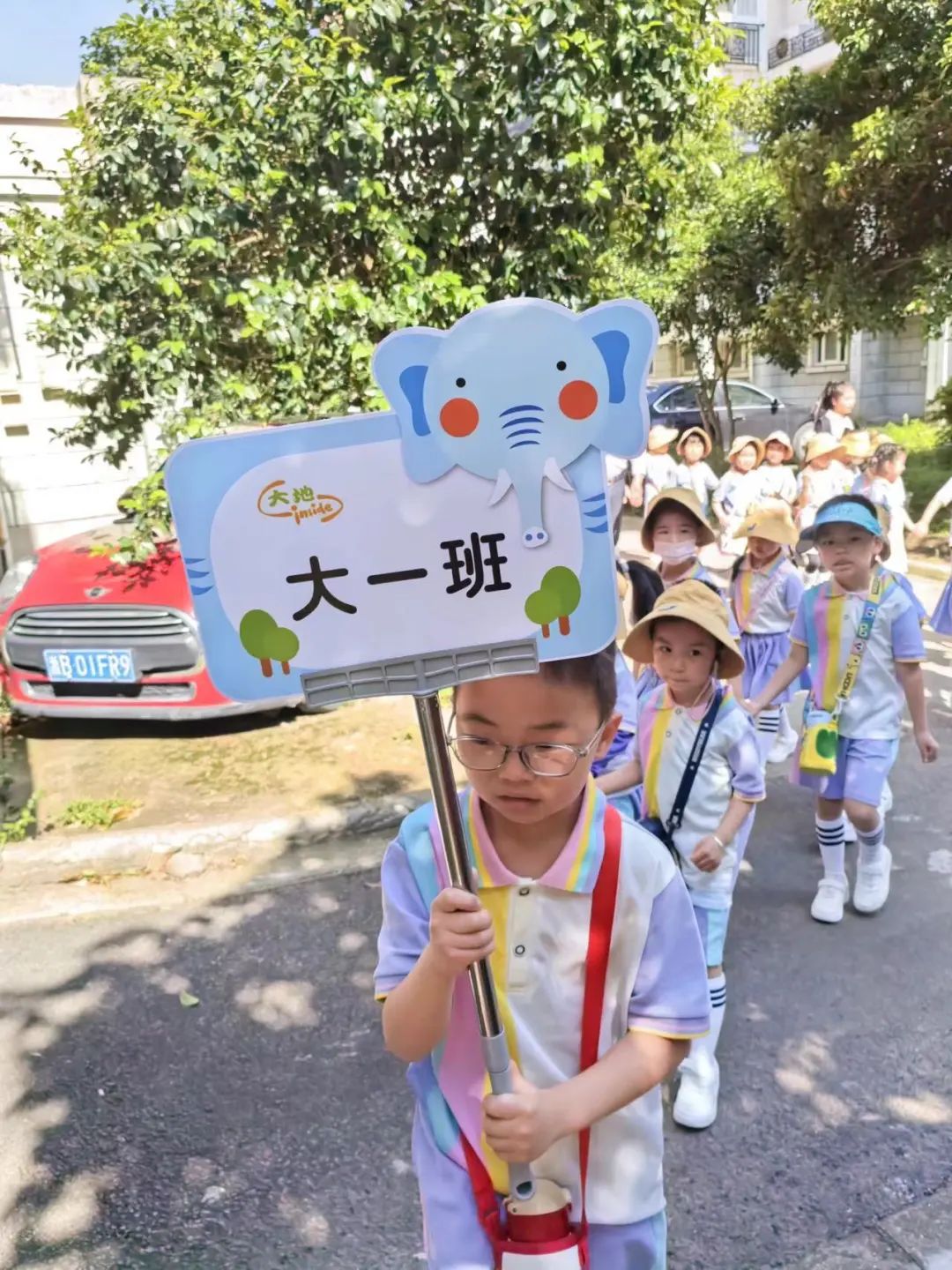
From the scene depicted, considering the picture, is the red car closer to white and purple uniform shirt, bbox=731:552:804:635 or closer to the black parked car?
white and purple uniform shirt, bbox=731:552:804:635

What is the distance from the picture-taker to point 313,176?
210 inches

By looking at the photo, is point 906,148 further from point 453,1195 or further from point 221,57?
point 453,1195

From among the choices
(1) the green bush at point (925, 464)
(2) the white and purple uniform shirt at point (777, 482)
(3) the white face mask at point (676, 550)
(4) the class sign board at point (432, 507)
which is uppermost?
(4) the class sign board at point (432, 507)

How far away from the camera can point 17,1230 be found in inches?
94.5

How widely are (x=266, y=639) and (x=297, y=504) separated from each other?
0.17 meters

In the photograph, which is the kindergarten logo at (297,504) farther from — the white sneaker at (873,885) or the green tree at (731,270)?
the green tree at (731,270)

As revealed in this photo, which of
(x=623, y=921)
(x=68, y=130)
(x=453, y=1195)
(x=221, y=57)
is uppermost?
(x=68, y=130)

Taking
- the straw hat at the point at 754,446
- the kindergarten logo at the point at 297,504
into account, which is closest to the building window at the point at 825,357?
the straw hat at the point at 754,446

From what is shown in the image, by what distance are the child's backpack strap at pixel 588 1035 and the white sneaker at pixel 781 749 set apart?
398 cm

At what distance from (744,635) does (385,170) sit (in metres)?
3.32

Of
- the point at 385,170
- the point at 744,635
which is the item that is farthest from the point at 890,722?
the point at 385,170

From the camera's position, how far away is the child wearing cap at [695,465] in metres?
8.30

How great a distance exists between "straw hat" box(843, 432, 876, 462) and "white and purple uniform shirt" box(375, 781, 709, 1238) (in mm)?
6323

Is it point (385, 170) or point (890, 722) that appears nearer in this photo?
point (890, 722)
